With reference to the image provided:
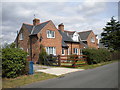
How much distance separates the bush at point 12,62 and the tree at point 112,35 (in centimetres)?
3432

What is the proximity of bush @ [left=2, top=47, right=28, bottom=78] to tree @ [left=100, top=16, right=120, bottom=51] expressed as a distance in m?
34.3

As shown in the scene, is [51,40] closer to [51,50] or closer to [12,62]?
[51,50]

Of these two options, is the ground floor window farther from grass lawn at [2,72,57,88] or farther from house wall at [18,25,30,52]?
grass lawn at [2,72,57,88]

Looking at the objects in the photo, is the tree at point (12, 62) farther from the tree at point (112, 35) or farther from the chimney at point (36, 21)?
the tree at point (112, 35)

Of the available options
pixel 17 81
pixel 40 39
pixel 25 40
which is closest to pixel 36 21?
pixel 25 40

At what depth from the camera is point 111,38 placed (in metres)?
40.1

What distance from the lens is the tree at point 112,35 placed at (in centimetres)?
3881

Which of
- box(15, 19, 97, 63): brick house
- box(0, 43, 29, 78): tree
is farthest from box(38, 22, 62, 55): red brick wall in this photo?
box(0, 43, 29, 78): tree

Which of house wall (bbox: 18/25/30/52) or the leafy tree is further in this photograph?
house wall (bbox: 18/25/30/52)

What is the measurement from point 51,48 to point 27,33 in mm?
5440

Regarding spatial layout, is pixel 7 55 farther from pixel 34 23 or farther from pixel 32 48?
pixel 34 23

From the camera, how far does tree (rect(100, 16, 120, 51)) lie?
3881 cm

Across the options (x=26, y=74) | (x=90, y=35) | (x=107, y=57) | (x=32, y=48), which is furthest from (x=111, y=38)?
(x=26, y=74)

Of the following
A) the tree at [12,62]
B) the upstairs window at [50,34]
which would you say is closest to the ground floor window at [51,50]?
the upstairs window at [50,34]
